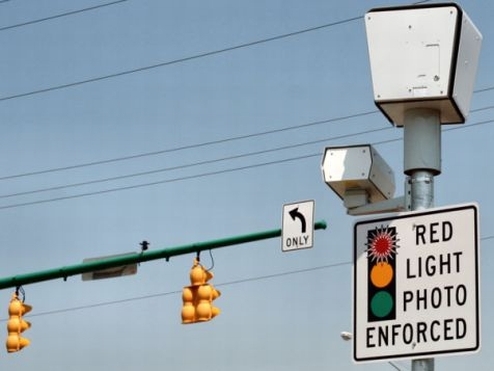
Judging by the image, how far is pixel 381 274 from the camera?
7.61 meters

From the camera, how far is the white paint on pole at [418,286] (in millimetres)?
7340

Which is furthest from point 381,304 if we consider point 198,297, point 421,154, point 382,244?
point 198,297

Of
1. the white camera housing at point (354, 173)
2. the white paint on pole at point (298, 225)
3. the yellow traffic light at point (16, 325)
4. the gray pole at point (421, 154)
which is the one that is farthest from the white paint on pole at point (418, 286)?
the yellow traffic light at point (16, 325)

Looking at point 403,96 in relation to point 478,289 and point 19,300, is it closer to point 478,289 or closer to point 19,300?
point 478,289

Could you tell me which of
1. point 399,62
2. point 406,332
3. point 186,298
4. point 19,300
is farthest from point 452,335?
point 19,300

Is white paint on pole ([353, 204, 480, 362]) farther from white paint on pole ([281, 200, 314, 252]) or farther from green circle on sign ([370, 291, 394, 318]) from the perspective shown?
white paint on pole ([281, 200, 314, 252])

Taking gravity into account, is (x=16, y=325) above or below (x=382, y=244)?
above

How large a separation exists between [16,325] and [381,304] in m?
16.8

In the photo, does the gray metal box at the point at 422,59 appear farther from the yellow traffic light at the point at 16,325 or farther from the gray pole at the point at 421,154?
the yellow traffic light at the point at 16,325

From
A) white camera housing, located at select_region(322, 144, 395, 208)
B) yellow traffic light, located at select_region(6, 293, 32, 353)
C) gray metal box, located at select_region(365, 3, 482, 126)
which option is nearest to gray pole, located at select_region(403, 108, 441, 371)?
gray metal box, located at select_region(365, 3, 482, 126)

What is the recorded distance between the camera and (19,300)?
24031mm

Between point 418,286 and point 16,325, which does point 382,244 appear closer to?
point 418,286

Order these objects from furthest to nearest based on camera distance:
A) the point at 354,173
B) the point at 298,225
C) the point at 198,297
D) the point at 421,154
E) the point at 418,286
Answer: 1. the point at 198,297
2. the point at 298,225
3. the point at 354,173
4. the point at 421,154
5. the point at 418,286

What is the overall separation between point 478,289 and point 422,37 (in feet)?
4.77
